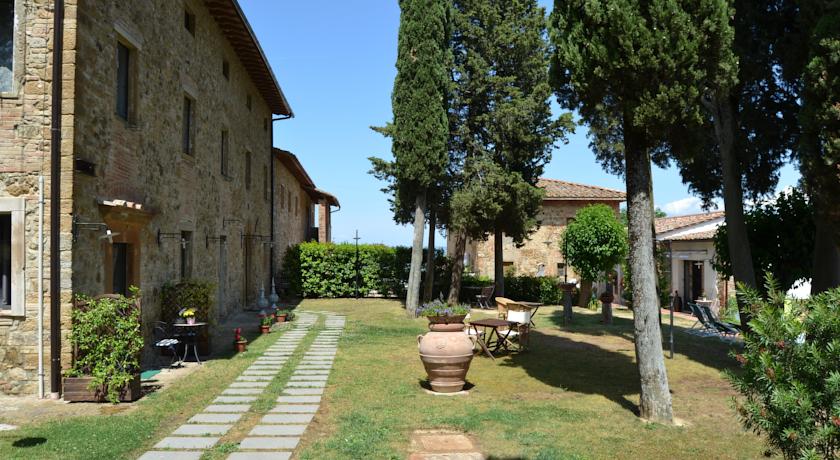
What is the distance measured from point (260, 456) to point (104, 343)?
304cm

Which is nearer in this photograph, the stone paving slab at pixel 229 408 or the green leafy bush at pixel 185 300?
the stone paving slab at pixel 229 408

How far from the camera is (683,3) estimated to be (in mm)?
6109

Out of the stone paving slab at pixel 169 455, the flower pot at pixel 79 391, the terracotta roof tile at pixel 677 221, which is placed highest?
the terracotta roof tile at pixel 677 221

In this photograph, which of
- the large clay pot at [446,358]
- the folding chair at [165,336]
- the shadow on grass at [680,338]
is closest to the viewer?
the large clay pot at [446,358]

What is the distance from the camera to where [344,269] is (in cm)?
2277

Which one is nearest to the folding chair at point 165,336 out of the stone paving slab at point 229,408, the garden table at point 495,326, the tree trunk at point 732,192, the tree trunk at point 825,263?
the stone paving slab at point 229,408

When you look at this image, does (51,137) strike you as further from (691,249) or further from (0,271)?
(691,249)

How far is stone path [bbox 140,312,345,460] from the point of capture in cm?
501

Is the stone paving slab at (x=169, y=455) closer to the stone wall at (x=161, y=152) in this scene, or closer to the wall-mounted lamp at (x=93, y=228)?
the stone wall at (x=161, y=152)

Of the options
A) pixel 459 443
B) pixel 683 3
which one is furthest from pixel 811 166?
pixel 459 443

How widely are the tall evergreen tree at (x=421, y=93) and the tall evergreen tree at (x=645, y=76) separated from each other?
9.73 metres

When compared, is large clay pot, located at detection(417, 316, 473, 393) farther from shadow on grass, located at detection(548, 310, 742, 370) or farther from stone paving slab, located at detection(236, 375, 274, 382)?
shadow on grass, located at detection(548, 310, 742, 370)

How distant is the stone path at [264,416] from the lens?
16.4 ft

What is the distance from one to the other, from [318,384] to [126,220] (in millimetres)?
3631
